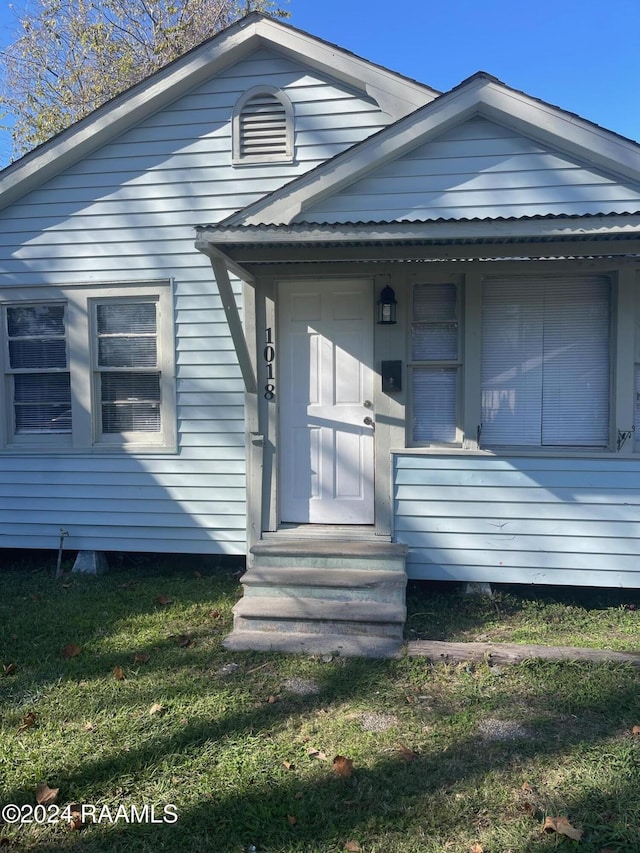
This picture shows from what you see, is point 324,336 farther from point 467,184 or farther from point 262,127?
point 262,127

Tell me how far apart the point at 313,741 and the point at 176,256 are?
13.6 feet

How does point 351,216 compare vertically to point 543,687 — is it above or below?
above

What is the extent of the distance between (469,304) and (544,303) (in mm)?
612

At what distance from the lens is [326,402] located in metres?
5.20

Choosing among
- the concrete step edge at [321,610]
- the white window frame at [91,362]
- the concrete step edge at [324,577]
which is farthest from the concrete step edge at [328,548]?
the white window frame at [91,362]

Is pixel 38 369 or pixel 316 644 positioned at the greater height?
pixel 38 369

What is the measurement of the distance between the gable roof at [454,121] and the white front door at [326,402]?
3.05ft

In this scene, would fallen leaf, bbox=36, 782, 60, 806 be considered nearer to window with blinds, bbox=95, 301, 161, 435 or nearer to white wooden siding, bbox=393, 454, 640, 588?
white wooden siding, bbox=393, 454, 640, 588

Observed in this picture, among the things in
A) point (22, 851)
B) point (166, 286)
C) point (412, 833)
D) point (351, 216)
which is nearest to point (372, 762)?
point (412, 833)

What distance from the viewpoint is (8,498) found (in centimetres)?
581

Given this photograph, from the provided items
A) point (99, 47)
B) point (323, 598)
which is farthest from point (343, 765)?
point (99, 47)

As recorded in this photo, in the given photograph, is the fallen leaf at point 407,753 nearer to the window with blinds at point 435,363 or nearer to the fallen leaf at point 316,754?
the fallen leaf at point 316,754

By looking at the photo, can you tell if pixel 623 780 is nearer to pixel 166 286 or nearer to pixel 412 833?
pixel 412 833

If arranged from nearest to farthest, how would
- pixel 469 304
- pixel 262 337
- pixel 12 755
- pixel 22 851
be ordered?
pixel 22 851, pixel 12 755, pixel 469 304, pixel 262 337
